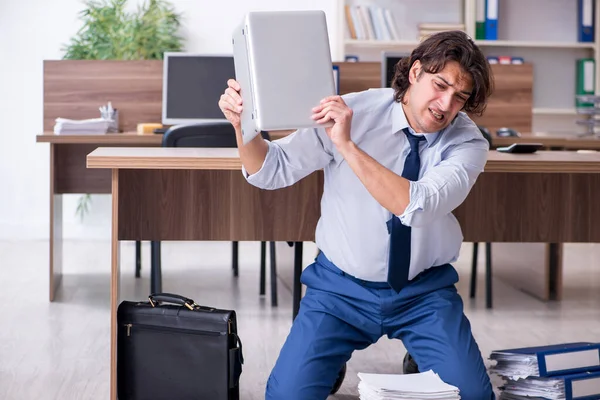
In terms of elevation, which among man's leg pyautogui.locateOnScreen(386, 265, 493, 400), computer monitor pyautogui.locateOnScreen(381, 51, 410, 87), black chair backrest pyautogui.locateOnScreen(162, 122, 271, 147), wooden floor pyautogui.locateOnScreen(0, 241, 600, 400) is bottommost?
wooden floor pyautogui.locateOnScreen(0, 241, 600, 400)

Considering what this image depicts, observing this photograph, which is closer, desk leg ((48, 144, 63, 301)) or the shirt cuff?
the shirt cuff

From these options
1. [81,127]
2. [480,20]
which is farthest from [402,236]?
[480,20]

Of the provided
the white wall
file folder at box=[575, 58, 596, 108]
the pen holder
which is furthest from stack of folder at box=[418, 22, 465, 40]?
the pen holder

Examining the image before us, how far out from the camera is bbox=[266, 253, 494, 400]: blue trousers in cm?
192

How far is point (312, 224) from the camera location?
259cm

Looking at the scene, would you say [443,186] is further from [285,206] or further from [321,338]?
[285,206]

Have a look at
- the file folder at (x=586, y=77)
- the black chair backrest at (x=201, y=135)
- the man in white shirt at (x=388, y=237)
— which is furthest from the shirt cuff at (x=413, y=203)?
the file folder at (x=586, y=77)

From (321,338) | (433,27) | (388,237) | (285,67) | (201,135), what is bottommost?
(321,338)

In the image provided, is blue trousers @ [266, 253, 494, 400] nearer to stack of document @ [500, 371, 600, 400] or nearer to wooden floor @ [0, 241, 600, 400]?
stack of document @ [500, 371, 600, 400]

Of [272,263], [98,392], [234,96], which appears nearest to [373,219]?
[234,96]

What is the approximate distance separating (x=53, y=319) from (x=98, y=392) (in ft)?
3.15

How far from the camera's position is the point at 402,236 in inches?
76.9

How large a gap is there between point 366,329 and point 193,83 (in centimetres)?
252

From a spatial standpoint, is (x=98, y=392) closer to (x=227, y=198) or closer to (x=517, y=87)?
(x=227, y=198)
